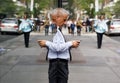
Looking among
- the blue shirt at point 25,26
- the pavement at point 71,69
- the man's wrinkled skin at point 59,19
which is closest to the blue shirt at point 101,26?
the blue shirt at point 25,26

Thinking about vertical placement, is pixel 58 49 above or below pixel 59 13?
below

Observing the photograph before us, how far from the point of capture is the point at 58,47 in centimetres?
610

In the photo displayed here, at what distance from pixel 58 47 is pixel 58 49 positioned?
0.03m

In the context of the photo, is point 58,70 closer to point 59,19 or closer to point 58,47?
point 58,47

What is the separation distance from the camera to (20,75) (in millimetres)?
11359

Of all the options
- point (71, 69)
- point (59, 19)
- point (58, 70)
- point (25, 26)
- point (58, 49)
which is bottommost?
point (71, 69)

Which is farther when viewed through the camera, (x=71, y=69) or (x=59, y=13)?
(x=71, y=69)

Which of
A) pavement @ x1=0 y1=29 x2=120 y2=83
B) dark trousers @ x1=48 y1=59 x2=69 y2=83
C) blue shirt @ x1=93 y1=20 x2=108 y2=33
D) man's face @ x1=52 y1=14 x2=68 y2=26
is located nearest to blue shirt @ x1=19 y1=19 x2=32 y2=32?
blue shirt @ x1=93 y1=20 x2=108 y2=33

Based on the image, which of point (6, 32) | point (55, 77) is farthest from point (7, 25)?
point (55, 77)

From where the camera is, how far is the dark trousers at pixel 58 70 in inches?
246

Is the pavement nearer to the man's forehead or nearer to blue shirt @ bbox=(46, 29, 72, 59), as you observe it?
blue shirt @ bbox=(46, 29, 72, 59)

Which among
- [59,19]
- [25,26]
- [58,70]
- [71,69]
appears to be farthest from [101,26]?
[59,19]

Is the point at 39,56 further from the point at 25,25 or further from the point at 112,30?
the point at 112,30

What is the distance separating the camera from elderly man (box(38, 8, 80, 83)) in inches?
239
